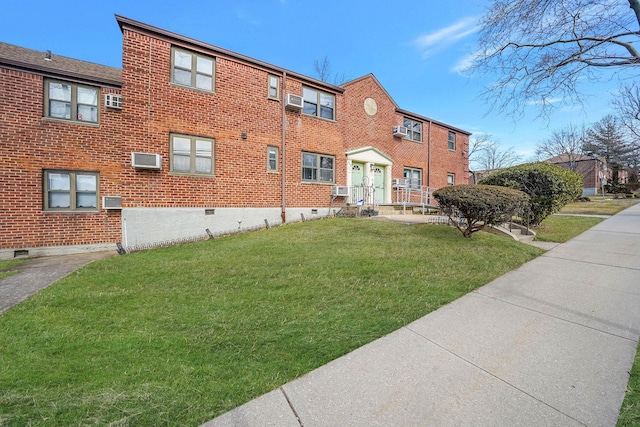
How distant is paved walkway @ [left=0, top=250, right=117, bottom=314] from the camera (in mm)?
4156

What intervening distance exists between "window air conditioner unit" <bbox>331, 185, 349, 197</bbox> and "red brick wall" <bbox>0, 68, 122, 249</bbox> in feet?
25.2

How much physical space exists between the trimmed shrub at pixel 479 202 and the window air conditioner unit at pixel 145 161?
7935mm

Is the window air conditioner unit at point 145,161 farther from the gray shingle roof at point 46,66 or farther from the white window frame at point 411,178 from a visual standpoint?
the white window frame at point 411,178

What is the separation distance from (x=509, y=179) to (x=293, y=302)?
8.91m

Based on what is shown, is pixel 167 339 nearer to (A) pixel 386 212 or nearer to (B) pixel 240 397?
(B) pixel 240 397

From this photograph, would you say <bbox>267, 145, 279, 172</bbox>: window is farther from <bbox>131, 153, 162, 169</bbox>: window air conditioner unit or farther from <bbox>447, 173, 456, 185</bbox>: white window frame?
<bbox>447, 173, 456, 185</bbox>: white window frame

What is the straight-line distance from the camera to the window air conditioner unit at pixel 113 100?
8125 mm

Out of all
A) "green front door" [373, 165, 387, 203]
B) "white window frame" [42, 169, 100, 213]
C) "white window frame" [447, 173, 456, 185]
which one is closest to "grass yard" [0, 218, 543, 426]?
"white window frame" [42, 169, 100, 213]

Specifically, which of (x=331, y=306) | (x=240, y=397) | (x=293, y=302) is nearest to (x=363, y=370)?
(x=240, y=397)

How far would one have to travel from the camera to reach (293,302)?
12.2 feet

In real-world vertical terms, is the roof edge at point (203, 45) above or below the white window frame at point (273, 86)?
above

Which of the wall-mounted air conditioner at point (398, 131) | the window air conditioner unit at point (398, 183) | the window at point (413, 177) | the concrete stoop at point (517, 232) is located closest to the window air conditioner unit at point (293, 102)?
the wall-mounted air conditioner at point (398, 131)

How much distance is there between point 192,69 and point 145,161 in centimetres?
347

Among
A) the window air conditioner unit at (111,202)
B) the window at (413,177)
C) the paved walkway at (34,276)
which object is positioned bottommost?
the paved walkway at (34,276)
